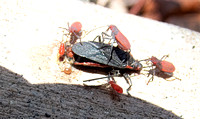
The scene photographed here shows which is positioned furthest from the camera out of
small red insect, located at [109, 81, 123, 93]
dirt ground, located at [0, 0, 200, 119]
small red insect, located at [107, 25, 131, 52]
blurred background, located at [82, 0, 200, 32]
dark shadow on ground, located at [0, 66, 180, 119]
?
blurred background, located at [82, 0, 200, 32]

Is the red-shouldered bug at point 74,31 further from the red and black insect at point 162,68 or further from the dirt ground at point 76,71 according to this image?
the red and black insect at point 162,68

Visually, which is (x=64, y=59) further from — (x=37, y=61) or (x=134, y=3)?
(x=134, y=3)

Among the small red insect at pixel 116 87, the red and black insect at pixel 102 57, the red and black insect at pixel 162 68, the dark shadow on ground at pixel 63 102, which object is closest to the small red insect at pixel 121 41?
the red and black insect at pixel 102 57

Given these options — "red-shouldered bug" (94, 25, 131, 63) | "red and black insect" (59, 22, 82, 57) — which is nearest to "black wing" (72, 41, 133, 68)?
"red-shouldered bug" (94, 25, 131, 63)

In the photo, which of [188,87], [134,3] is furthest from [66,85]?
[134,3]

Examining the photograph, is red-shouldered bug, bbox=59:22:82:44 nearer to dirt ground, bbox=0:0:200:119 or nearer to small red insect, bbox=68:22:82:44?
small red insect, bbox=68:22:82:44

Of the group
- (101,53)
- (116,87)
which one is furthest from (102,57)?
(116,87)
